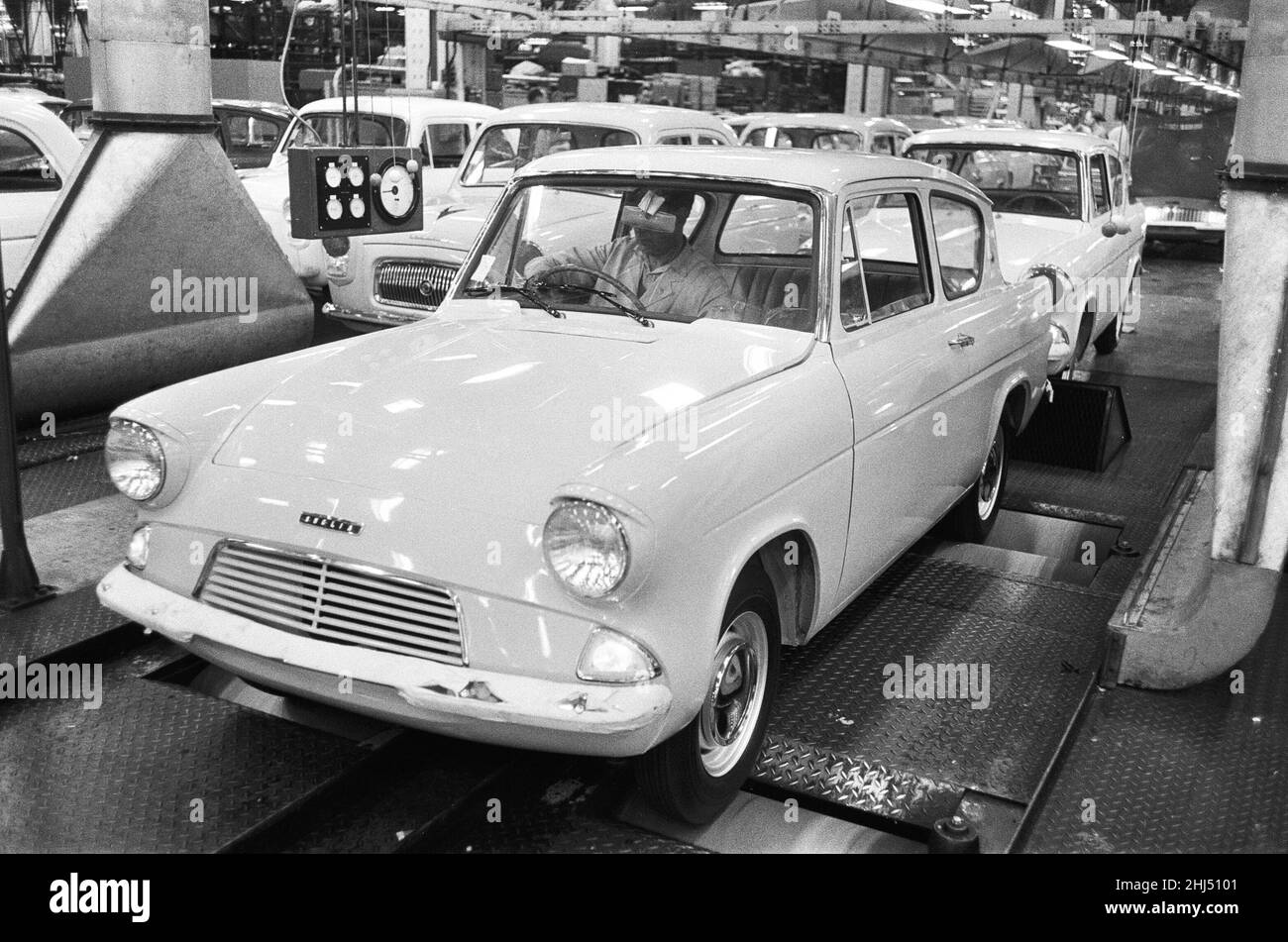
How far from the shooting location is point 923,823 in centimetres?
296

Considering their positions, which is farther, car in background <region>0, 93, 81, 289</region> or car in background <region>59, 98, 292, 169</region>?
car in background <region>59, 98, 292, 169</region>

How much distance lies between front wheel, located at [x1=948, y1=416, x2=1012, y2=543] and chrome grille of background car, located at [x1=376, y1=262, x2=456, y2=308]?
3.36 metres

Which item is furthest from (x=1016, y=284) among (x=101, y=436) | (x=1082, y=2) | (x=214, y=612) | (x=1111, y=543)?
(x=1082, y=2)

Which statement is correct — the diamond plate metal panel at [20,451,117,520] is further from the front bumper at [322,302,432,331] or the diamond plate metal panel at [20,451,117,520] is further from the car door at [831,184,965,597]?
the car door at [831,184,965,597]

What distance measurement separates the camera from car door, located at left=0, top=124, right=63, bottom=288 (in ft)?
22.2

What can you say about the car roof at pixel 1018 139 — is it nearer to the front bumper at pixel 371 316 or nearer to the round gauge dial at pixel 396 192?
the front bumper at pixel 371 316

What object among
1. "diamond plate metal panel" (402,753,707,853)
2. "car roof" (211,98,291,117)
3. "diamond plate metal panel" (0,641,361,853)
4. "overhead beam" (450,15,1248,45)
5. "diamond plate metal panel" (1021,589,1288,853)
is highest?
"overhead beam" (450,15,1248,45)

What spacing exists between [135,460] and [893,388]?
2108 millimetres

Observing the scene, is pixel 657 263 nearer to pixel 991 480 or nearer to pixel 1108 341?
pixel 991 480

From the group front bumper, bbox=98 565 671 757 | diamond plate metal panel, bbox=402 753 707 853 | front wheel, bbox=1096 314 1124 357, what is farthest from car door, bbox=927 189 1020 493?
front wheel, bbox=1096 314 1124 357

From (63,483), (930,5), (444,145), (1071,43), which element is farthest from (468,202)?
(1071,43)

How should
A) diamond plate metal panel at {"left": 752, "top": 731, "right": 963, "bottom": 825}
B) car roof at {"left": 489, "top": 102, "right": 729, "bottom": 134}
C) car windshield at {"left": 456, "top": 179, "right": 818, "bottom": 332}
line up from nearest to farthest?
diamond plate metal panel at {"left": 752, "top": 731, "right": 963, "bottom": 825}, car windshield at {"left": 456, "top": 179, "right": 818, "bottom": 332}, car roof at {"left": 489, "top": 102, "right": 729, "bottom": 134}

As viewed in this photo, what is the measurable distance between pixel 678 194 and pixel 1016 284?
194cm

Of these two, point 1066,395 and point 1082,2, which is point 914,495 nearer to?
point 1066,395
